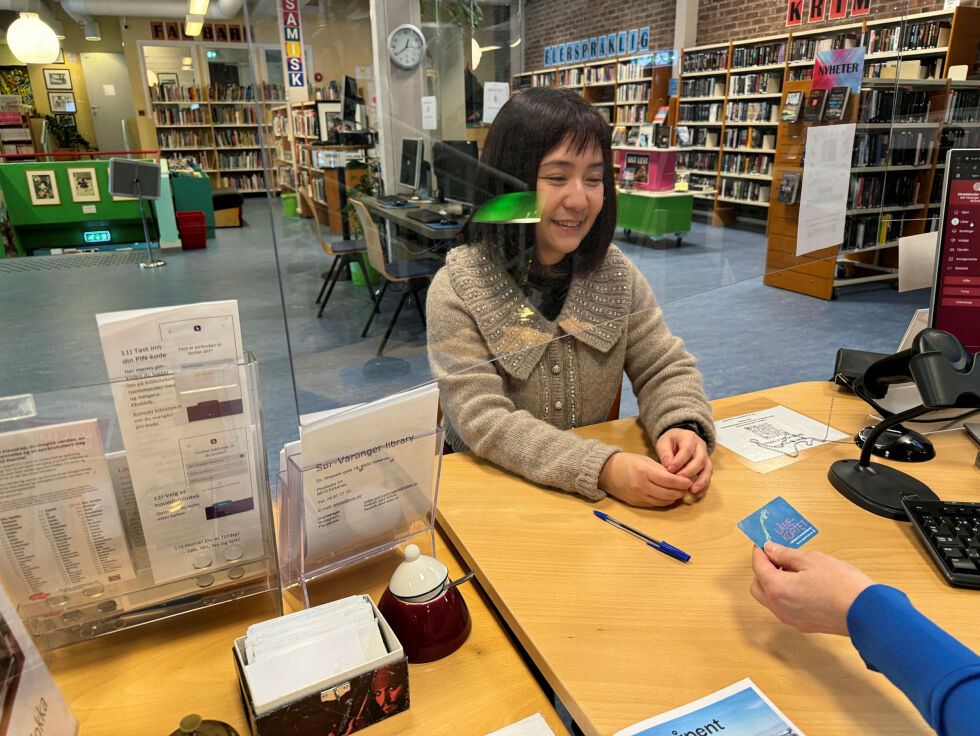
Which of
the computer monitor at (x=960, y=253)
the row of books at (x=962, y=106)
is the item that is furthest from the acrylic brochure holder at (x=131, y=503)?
the row of books at (x=962, y=106)

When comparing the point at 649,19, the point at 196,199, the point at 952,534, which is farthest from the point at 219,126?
the point at 196,199

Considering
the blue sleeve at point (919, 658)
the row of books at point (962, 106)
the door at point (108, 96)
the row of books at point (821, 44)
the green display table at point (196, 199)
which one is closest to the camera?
the blue sleeve at point (919, 658)

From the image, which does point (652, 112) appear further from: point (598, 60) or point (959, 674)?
point (959, 674)

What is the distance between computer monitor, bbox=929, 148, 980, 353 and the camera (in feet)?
3.64

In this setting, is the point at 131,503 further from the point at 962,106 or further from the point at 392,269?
the point at 962,106

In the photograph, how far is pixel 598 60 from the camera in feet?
2.73

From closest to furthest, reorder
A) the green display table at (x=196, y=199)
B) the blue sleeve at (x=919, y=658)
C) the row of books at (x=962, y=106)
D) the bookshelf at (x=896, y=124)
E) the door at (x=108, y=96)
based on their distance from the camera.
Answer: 1. the blue sleeve at (x=919, y=658)
2. the door at (x=108, y=96)
3. the bookshelf at (x=896, y=124)
4. the row of books at (x=962, y=106)
5. the green display table at (x=196, y=199)

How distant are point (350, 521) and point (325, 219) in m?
0.39

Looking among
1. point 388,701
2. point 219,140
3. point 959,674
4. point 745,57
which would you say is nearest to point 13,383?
point 219,140

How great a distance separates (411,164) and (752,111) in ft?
2.12

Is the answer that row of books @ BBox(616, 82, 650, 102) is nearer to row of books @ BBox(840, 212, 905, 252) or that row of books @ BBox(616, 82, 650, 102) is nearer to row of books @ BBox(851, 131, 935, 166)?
row of books @ BBox(851, 131, 935, 166)

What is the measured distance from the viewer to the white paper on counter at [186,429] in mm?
545

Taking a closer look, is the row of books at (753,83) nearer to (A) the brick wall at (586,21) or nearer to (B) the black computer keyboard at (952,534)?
(A) the brick wall at (586,21)

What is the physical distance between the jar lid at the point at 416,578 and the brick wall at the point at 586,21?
0.60m
